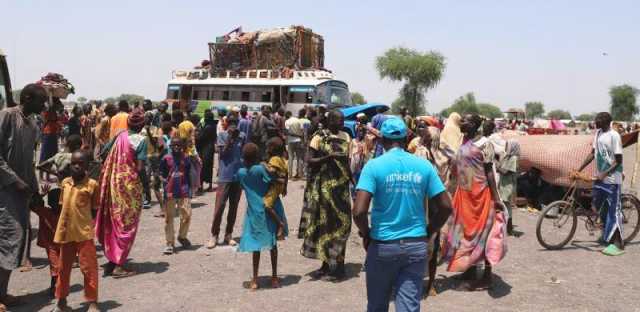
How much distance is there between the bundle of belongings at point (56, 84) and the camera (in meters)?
8.53

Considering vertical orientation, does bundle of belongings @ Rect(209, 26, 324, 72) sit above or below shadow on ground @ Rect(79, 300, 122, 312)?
above

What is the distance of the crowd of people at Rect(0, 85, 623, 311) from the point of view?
3.07 metres

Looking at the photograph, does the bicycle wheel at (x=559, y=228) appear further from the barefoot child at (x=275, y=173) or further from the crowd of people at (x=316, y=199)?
the barefoot child at (x=275, y=173)

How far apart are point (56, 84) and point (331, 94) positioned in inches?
517

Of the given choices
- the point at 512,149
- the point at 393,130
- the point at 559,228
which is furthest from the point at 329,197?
the point at 512,149

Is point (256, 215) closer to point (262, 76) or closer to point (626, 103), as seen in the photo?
point (262, 76)

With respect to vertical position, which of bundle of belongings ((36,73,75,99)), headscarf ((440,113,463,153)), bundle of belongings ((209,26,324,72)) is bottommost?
headscarf ((440,113,463,153))

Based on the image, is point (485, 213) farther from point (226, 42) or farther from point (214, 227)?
point (226, 42)

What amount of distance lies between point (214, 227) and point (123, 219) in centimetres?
150

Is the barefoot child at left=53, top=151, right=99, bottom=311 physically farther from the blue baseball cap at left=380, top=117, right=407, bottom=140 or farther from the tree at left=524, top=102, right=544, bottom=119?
the tree at left=524, top=102, right=544, bottom=119

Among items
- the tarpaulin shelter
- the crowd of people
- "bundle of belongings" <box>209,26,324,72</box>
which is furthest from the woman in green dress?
"bundle of belongings" <box>209,26,324,72</box>

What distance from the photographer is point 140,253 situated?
20.8 feet

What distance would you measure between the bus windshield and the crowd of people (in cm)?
1351

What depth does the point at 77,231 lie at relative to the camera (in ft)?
14.1
